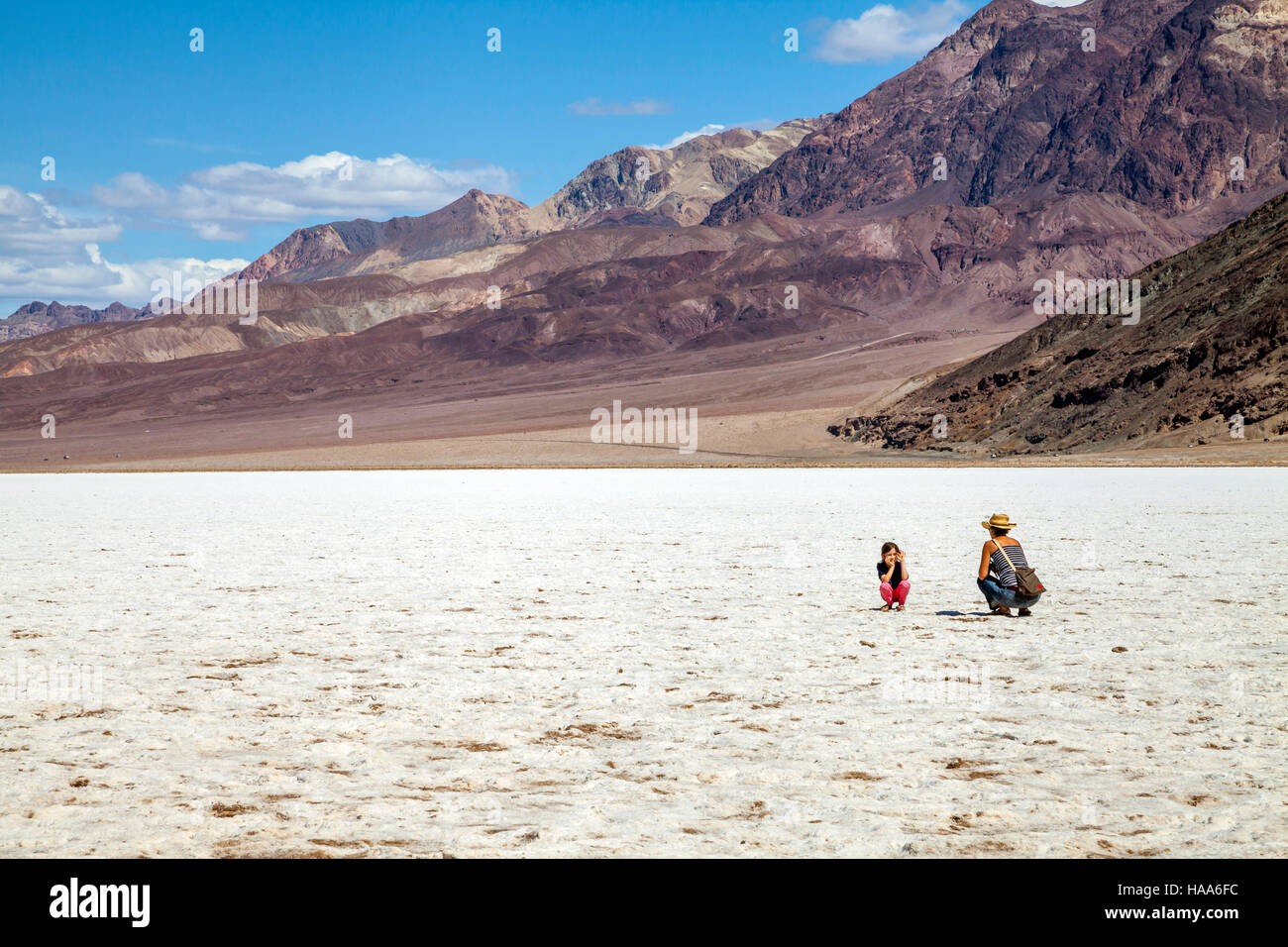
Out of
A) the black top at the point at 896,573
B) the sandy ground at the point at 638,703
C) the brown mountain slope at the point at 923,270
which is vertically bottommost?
the sandy ground at the point at 638,703

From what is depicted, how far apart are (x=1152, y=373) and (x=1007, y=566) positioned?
181ft

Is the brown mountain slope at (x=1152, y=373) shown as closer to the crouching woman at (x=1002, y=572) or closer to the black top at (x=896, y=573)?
the crouching woman at (x=1002, y=572)

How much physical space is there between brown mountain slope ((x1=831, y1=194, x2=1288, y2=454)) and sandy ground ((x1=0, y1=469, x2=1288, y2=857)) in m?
41.5

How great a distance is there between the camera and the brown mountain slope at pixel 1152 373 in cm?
5559

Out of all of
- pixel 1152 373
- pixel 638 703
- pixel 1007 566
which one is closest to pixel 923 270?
pixel 1152 373

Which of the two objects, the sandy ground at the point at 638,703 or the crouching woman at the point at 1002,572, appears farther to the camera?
the crouching woman at the point at 1002,572

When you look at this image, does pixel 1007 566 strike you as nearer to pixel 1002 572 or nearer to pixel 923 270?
pixel 1002 572

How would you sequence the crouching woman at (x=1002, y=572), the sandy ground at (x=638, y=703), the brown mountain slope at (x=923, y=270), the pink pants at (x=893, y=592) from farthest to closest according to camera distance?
1. the brown mountain slope at (x=923, y=270)
2. the pink pants at (x=893, y=592)
3. the crouching woman at (x=1002, y=572)
4. the sandy ground at (x=638, y=703)

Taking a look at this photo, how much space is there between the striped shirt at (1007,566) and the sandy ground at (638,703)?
400 millimetres

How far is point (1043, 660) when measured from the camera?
9.36 metres

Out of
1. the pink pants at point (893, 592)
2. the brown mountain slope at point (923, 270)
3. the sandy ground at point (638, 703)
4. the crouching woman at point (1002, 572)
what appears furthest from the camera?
the brown mountain slope at point (923, 270)

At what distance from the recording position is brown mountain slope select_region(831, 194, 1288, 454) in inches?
2189

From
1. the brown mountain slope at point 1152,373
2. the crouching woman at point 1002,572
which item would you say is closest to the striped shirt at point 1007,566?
the crouching woman at point 1002,572
